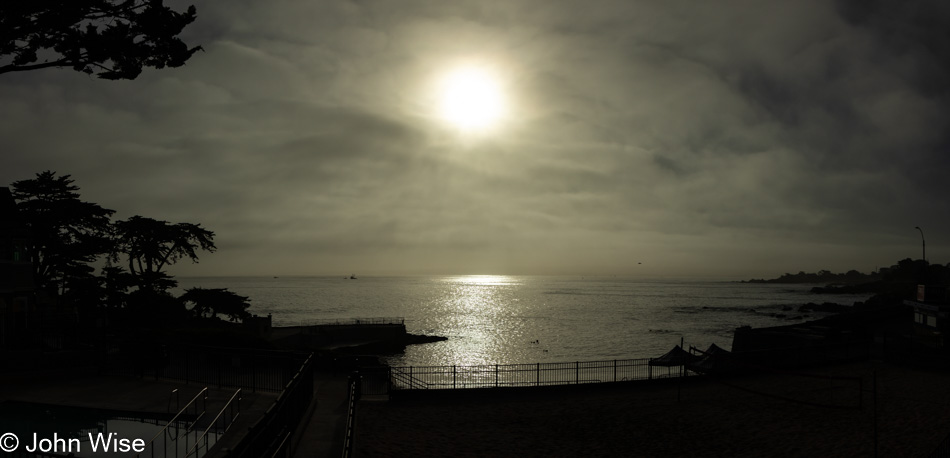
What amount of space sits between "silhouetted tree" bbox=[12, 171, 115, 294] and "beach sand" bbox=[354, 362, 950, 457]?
A: 38.4m

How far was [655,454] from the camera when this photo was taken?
1883 cm

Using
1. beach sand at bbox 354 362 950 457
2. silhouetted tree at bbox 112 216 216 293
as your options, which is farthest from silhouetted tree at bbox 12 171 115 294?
beach sand at bbox 354 362 950 457

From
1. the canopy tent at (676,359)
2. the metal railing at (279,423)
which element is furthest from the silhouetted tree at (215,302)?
the metal railing at (279,423)

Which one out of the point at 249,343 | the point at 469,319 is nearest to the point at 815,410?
the point at 249,343

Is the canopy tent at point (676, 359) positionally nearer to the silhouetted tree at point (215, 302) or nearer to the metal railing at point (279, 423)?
the metal railing at point (279, 423)

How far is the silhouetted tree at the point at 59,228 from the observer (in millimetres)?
47156

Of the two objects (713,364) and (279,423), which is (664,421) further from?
(279,423)

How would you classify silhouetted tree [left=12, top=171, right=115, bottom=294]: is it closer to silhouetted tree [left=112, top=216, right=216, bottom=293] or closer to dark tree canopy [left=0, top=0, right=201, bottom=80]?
silhouetted tree [left=112, top=216, right=216, bottom=293]

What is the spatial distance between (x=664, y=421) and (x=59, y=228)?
5111cm

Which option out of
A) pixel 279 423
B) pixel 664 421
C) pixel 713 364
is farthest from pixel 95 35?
pixel 713 364

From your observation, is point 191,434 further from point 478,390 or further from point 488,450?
point 478,390

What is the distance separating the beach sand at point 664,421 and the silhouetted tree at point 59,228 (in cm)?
3837

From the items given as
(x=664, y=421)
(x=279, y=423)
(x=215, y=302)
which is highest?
(x=279, y=423)

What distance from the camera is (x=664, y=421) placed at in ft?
76.1
